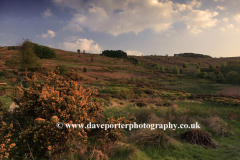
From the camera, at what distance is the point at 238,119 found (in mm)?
10203

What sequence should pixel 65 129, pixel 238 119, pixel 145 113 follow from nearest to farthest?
pixel 65 129, pixel 145 113, pixel 238 119

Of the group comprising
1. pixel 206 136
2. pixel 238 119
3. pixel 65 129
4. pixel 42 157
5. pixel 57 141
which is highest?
pixel 65 129

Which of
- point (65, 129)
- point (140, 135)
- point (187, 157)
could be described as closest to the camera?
point (65, 129)

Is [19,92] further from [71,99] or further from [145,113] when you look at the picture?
[145,113]

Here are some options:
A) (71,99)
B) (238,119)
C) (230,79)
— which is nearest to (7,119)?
(71,99)

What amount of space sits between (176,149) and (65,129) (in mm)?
4429

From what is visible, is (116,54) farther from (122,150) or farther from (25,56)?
(122,150)

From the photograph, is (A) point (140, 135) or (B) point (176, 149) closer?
(B) point (176, 149)

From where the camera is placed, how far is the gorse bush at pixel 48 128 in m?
3.08

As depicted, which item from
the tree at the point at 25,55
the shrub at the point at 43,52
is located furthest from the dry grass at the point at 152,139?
the shrub at the point at 43,52

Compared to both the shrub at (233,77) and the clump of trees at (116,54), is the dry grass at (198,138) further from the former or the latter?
the clump of trees at (116,54)

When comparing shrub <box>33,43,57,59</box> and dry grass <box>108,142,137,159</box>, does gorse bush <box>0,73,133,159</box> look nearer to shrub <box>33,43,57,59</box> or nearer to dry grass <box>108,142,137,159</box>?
dry grass <box>108,142,137,159</box>

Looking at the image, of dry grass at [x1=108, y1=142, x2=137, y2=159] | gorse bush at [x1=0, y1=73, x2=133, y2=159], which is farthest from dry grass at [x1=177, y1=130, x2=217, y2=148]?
gorse bush at [x1=0, y1=73, x2=133, y2=159]

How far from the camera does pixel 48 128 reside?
3082mm
